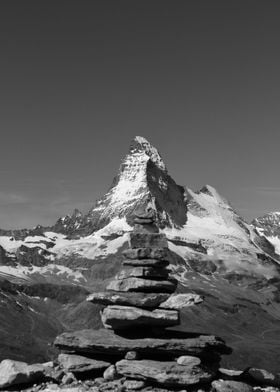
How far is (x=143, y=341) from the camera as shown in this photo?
5378 centimetres

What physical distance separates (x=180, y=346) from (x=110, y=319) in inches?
278

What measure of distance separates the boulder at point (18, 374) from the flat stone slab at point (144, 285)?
35.7 ft

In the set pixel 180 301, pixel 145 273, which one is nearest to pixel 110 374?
pixel 180 301

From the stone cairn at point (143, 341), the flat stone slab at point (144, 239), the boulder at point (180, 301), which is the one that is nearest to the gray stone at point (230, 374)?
the stone cairn at point (143, 341)

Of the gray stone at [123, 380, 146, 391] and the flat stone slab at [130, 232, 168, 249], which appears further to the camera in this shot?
the flat stone slab at [130, 232, 168, 249]

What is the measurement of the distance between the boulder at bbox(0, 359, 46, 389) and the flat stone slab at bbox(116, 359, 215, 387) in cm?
717

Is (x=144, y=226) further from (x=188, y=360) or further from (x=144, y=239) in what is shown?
(x=188, y=360)

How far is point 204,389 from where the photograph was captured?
5134cm

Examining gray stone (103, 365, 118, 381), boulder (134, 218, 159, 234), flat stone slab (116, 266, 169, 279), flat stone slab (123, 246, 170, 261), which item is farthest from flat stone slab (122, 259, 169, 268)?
gray stone (103, 365, 118, 381)

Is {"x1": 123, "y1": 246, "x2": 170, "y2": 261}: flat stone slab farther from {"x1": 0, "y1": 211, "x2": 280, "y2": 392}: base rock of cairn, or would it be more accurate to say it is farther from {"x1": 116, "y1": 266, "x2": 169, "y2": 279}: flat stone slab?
{"x1": 116, "y1": 266, "x2": 169, "y2": 279}: flat stone slab

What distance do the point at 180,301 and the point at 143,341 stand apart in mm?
5278

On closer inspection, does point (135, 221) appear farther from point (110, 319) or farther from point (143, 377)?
point (143, 377)

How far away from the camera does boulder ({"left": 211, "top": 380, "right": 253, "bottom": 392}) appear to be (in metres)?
51.1

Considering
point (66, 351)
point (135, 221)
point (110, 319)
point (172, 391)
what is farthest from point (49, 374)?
point (135, 221)
